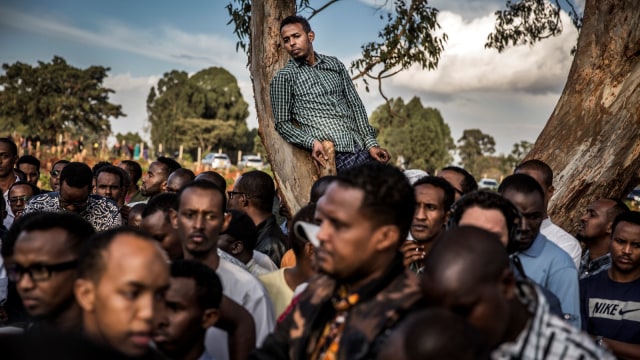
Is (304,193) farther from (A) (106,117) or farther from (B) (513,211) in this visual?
(A) (106,117)

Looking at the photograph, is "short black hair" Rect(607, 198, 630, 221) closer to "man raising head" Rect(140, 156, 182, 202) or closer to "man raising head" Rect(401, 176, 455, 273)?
"man raising head" Rect(401, 176, 455, 273)

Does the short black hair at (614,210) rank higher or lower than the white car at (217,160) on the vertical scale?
lower

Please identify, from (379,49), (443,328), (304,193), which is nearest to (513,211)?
(443,328)

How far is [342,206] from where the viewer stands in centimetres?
253

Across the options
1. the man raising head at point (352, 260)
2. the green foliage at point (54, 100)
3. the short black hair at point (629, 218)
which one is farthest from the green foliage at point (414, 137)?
the man raising head at point (352, 260)

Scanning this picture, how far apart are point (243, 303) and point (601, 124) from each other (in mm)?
5891

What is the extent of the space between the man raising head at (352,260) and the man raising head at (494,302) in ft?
0.52

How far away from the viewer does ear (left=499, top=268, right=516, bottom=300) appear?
2.34 meters

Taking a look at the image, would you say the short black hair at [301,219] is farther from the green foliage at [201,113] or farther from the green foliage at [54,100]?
the green foliage at [201,113]

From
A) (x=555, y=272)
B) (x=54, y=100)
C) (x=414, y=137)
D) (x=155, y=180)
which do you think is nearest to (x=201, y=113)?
(x=54, y=100)

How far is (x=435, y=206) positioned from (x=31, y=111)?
144 feet

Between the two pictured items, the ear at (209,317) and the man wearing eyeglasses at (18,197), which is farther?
the man wearing eyeglasses at (18,197)

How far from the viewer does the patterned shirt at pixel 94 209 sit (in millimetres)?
5797

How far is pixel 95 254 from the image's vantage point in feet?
8.00
